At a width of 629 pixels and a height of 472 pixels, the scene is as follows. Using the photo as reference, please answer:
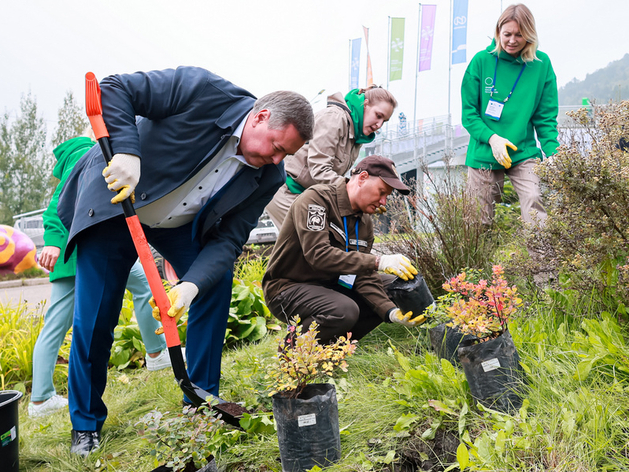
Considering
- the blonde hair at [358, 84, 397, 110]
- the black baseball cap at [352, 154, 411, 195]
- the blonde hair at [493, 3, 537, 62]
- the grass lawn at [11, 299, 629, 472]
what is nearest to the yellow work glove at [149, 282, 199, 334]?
the grass lawn at [11, 299, 629, 472]

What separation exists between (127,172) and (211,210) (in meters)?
0.47

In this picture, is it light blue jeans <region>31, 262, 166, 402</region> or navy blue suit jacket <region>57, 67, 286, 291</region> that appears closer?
navy blue suit jacket <region>57, 67, 286, 291</region>

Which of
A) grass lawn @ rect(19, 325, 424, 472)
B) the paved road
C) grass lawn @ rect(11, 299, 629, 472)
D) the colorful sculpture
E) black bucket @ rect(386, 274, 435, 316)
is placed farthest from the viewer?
the colorful sculpture

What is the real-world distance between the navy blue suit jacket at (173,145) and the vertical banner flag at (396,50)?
23705 millimetres

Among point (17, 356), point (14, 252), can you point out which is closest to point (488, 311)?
point (17, 356)

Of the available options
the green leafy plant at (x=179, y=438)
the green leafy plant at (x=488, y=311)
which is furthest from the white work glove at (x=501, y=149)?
the green leafy plant at (x=179, y=438)

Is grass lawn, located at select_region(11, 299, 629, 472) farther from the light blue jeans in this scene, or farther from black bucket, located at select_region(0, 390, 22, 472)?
the light blue jeans

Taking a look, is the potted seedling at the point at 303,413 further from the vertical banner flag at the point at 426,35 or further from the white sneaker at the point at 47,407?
the vertical banner flag at the point at 426,35

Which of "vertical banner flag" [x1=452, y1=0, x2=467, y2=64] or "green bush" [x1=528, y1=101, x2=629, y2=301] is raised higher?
"vertical banner flag" [x1=452, y1=0, x2=467, y2=64]

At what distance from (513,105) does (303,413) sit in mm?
2960

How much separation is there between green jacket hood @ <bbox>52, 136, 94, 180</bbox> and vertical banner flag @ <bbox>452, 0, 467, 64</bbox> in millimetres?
21854

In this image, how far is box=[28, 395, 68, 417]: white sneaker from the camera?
2.85 m

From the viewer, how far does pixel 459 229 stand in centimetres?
321

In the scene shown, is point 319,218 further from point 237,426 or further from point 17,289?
point 17,289
